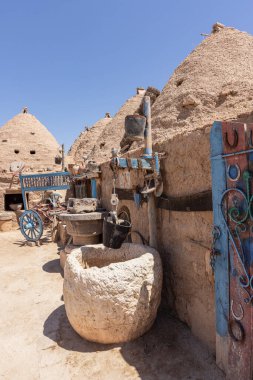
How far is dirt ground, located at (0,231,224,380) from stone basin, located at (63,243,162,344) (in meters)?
0.19

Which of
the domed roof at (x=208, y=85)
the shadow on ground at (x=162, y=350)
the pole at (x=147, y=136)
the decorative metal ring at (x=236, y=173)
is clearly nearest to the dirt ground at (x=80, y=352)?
the shadow on ground at (x=162, y=350)

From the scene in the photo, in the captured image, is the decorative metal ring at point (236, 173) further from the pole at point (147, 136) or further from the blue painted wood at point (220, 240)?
the pole at point (147, 136)

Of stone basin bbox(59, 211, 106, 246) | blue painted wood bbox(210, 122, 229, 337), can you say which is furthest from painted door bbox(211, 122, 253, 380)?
stone basin bbox(59, 211, 106, 246)

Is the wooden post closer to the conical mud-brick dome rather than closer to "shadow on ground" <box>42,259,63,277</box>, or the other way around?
"shadow on ground" <box>42,259,63,277</box>

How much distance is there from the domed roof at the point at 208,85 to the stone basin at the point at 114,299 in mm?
9482

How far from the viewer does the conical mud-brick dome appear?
24.8m

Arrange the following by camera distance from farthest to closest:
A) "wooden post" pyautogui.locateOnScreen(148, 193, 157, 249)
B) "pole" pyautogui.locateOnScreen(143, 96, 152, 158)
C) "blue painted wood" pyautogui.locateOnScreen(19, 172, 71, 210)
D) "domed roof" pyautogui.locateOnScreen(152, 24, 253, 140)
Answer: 1. "domed roof" pyautogui.locateOnScreen(152, 24, 253, 140)
2. "blue painted wood" pyautogui.locateOnScreen(19, 172, 71, 210)
3. "wooden post" pyautogui.locateOnScreen(148, 193, 157, 249)
4. "pole" pyautogui.locateOnScreen(143, 96, 152, 158)

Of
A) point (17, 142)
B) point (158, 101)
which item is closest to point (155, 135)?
point (158, 101)

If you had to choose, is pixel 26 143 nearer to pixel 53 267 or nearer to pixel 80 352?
pixel 53 267

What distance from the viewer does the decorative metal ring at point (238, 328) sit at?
7.80 feet

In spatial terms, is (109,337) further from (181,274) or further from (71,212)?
(71,212)

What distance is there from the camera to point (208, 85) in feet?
45.0

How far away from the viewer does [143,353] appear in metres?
3.03

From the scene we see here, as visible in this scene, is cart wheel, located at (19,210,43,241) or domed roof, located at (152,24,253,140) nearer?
cart wheel, located at (19,210,43,241)
